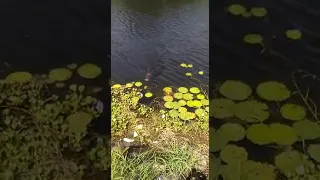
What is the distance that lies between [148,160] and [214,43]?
1.05 meters

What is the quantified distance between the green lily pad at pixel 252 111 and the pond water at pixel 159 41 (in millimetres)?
1034

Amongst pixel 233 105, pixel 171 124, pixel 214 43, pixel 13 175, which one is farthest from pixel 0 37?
pixel 171 124

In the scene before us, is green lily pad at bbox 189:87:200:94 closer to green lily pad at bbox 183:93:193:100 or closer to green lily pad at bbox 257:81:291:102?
green lily pad at bbox 183:93:193:100

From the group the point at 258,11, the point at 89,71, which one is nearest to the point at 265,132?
the point at 258,11

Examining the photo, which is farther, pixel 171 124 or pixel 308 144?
pixel 171 124

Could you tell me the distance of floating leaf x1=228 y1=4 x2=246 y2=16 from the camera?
214 centimetres

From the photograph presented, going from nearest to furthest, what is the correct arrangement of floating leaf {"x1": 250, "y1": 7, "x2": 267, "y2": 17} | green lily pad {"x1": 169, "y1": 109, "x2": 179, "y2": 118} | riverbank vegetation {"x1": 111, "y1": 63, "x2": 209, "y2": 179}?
floating leaf {"x1": 250, "y1": 7, "x2": 267, "y2": 17} → riverbank vegetation {"x1": 111, "y1": 63, "x2": 209, "y2": 179} → green lily pad {"x1": 169, "y1": 109, "x2": 179, "y2": 118}

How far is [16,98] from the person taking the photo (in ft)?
7.49

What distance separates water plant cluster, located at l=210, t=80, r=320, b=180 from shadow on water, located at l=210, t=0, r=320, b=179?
0.03 metres

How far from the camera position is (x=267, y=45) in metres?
2.18

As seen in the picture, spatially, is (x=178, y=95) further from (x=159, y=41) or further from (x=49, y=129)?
(x=49, y=129)

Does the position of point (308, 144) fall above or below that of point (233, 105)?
below

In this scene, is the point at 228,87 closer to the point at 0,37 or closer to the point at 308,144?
the point at 308,144

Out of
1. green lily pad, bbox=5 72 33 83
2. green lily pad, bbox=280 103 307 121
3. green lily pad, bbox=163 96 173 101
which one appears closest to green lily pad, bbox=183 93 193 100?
green lily pad, bbox=163 96 173 101
